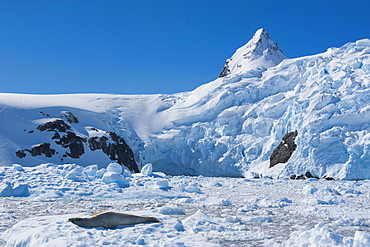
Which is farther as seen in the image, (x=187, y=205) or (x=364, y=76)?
(x=364, y=76)

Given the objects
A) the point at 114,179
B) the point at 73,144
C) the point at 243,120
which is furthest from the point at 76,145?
the point at 114,179

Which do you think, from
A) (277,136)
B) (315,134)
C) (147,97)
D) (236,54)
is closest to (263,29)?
(236,54)

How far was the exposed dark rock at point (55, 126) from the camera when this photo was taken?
37725 millimetres

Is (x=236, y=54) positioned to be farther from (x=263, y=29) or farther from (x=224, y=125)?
(x=224, y=125)

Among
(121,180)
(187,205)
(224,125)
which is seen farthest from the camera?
(224,125)

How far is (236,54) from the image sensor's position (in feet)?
232

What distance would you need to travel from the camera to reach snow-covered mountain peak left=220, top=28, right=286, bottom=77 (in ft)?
202

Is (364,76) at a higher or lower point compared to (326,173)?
higher

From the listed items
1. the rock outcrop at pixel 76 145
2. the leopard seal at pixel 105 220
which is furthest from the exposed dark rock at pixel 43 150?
the leopard seal at pixel 105 220

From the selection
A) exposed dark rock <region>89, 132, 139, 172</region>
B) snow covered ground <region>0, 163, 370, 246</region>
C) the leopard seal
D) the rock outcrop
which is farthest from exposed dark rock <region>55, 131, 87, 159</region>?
the leopard seal

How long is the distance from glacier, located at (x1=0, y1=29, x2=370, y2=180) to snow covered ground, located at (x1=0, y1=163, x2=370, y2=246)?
58.6ft

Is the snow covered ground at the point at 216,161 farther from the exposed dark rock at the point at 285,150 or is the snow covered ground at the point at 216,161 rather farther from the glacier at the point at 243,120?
the exposed dark rock at the point at 285,150

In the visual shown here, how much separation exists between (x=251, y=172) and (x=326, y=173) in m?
9.18

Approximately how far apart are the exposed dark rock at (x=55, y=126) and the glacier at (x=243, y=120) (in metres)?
1.19
